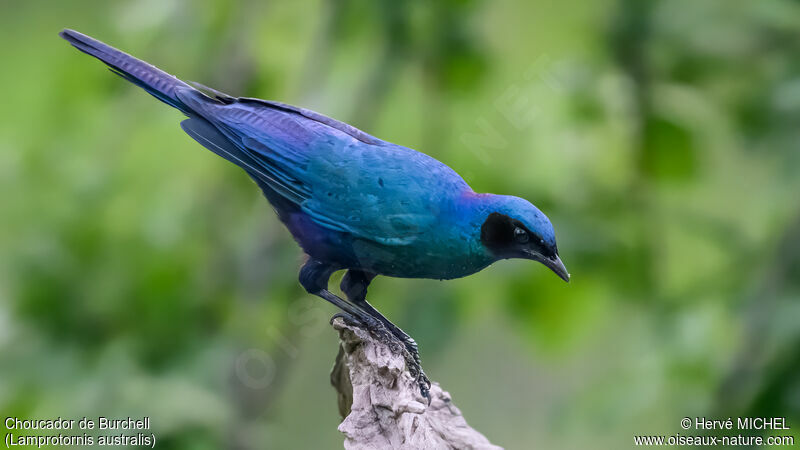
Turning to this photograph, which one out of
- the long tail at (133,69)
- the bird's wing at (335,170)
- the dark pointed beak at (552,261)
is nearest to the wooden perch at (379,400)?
the bird's wing at (335,170)

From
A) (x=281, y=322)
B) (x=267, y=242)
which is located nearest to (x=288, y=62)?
(x=267, y=242)

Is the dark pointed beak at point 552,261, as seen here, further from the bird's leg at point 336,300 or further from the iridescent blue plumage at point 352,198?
the bird's leg at point 336,300

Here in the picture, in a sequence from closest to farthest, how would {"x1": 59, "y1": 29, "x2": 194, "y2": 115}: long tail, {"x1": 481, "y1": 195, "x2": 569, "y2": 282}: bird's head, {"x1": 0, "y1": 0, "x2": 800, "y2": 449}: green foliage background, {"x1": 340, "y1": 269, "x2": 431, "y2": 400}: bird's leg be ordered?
1. {"x1": 481, "y1": 195, "x2": 569, "y2": 282}: bird's head
2. {"x1": 59, "y1": 29, "x2": 194, "y2": 115}: long tail
3. {"x1": 340, "y1": 269, "x2": 431, "y2": 400}: bird's leg
4. {"x1": 0, "y1": 0, "x2": 800, "y2": 449}: green foliage background

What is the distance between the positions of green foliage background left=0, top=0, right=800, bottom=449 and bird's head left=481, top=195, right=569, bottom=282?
112 cm

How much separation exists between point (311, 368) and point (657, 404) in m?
1.19

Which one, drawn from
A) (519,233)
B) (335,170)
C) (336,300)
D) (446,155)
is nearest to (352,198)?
(335,170)

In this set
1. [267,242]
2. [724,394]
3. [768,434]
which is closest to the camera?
[768,434]

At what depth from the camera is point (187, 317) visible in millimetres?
2896

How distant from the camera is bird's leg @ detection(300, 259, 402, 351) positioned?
1764 mm

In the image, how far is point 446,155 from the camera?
2688 mm

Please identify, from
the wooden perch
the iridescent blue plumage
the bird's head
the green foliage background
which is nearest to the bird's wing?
the iridescent blue plumage

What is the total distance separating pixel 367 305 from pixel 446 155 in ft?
3.22

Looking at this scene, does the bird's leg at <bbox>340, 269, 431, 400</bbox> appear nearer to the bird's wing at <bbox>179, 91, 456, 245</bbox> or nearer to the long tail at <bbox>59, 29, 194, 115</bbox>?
the bird's wing at <bbox>179, 91, 456, 245</bbox>

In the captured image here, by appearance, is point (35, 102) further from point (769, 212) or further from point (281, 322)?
point (769, 212)
